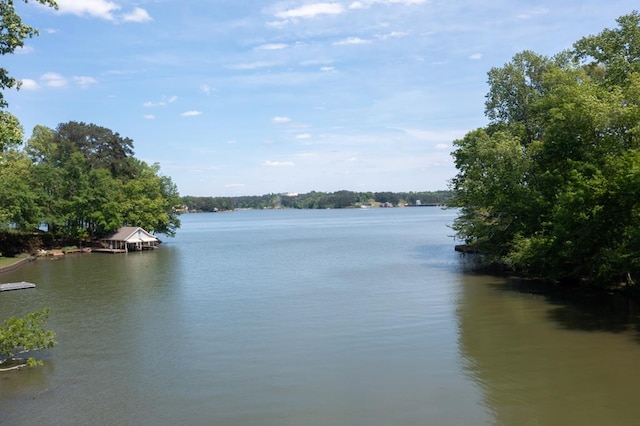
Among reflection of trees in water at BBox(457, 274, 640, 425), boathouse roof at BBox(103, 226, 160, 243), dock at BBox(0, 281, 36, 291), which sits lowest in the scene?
reflection of trees in water at BBox(457, 274, 640, 425)

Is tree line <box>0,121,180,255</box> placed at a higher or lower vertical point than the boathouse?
higher

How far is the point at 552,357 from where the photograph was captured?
16500 mm

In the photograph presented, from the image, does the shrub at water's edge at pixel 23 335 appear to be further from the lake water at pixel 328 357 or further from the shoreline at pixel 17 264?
the shoreline at pixel 17 264

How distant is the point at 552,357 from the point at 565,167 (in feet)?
50.4

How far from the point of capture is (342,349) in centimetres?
1816

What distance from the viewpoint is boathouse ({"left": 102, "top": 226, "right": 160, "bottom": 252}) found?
63.3 meters

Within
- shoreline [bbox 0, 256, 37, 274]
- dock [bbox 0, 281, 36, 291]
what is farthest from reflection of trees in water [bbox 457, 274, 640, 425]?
shoreline [bbox 0, 256, 37, 274]

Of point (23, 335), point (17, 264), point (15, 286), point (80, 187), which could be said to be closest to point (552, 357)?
point (23, 335)

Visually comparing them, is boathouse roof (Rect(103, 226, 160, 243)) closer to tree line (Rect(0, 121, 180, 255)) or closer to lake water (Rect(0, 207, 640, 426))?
tree line (Rect(0, 121, 180, 255))

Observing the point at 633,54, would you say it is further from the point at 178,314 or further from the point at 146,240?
the point at 146,240

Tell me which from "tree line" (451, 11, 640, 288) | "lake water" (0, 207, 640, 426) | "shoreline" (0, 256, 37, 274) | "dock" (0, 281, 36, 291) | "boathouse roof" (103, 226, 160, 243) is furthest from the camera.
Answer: "boathouse roof" (103, 226, 160, 243)

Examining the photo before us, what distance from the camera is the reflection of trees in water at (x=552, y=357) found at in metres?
12.7

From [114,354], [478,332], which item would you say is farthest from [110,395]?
[478,332]

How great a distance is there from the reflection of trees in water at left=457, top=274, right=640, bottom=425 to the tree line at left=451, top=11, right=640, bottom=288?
105 inches
